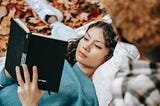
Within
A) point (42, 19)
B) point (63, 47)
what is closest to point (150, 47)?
point (63, 47)

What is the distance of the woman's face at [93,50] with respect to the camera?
2.18m

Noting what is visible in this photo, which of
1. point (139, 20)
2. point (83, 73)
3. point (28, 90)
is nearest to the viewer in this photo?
point (139, 20)

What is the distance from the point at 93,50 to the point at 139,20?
3.45ft

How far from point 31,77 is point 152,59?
0.80m

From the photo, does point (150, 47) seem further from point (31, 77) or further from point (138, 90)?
point (31, 77)

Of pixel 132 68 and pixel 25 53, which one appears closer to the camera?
pixel 132 68

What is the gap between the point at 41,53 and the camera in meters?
1.84

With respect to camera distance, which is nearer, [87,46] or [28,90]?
[28,90]

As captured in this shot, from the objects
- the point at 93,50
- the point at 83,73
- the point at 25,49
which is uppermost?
the point at 25,49

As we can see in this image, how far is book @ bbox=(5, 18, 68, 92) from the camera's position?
5.88ft

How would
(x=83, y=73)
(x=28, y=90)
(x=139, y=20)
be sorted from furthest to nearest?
1. (x=83, y=73)
2. (x=28, y=90)
3. (x=139, y=20)

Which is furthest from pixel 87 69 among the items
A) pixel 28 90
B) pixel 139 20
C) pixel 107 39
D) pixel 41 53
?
pixel 139 20

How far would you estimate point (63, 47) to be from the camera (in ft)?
5.95

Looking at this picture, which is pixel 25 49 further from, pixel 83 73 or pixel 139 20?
pixel 139 20
